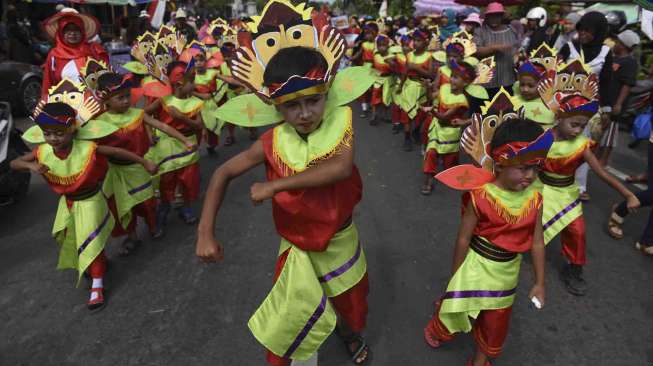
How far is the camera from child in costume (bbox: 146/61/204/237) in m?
4.48

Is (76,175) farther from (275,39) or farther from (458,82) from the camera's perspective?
(458,82)

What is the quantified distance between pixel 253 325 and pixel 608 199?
15.4ft

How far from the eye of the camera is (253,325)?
2.28 m

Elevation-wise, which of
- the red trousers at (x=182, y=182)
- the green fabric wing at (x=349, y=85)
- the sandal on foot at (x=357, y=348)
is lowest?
the sandal on foot at (x=357, y=348)

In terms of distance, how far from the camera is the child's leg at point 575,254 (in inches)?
129

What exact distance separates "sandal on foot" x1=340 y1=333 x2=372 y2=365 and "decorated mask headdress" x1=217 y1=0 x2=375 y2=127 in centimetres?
143

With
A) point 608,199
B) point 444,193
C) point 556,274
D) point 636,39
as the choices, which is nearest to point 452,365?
point 556,274

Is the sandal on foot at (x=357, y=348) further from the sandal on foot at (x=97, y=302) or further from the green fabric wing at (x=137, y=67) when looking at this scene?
the green fabric wing at (x=137, y=67)

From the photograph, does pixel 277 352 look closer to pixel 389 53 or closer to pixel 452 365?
pixel 452 365

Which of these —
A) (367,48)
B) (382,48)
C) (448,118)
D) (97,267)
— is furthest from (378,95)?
(97,267)

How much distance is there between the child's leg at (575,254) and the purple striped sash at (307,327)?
2.15 m

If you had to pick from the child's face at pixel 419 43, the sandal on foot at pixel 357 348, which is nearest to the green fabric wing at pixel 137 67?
the sandal on foot at pixel 357 348

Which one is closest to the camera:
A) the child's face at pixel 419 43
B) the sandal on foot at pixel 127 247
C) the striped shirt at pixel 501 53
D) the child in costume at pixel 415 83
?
the sandal on foot at pixel 127 247

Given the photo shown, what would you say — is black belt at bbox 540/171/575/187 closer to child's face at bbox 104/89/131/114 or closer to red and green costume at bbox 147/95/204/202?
red and green costume at bbox 147/95/204/202
